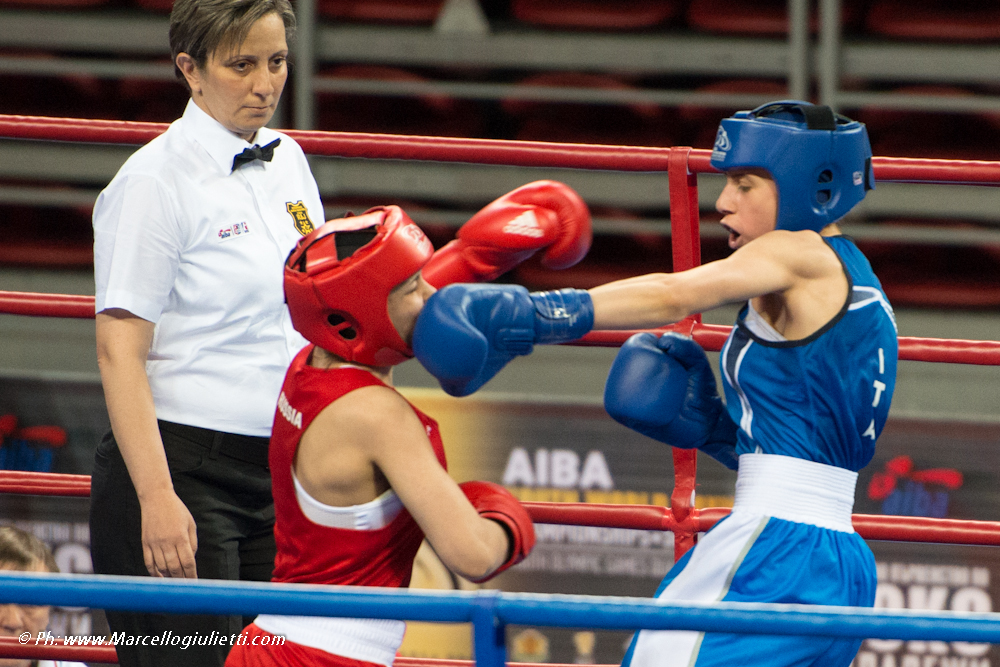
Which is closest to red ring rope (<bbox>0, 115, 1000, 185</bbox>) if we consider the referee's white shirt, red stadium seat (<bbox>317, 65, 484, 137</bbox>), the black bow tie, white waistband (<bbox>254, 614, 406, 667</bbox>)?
the black bow tie

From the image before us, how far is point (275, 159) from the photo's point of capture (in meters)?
1.70

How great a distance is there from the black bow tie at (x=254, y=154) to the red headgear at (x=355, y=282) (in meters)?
0.33

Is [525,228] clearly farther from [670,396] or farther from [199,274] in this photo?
[199,274]

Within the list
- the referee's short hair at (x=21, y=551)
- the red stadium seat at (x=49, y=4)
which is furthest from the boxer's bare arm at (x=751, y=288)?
the red stadium seat at (x=49, y=4)

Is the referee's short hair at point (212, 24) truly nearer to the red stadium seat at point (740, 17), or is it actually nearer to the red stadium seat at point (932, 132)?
the red stadium seat at point (740, 17)

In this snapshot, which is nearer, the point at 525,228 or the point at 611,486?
the point at 525,228

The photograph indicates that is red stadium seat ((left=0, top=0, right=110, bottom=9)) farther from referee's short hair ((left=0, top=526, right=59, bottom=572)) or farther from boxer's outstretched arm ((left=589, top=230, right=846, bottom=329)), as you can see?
boxer's outstretched arm ((left=589, top=230, right=846, bottom=329))

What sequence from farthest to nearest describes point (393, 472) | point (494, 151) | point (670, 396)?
point (494, 151), point (670, 396), point (393, 472)

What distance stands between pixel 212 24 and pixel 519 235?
512 millimetres

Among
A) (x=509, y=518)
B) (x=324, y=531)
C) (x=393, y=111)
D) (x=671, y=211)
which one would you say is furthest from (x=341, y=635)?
(x=393, y=111)

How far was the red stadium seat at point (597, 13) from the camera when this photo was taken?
14.8ft

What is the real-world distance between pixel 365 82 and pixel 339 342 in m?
3.11

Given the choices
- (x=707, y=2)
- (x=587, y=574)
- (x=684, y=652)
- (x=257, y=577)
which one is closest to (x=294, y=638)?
(x=257, y=577)

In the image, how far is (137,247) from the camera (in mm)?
1500
